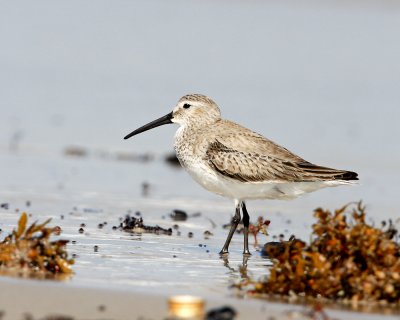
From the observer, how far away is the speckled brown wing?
10359 mm

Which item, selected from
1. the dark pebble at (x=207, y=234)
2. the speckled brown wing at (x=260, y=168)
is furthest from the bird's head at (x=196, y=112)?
the dark pebble at (x=207, y=234)

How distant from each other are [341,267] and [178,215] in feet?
14.9

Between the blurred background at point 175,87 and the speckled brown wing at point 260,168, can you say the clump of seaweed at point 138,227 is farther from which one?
the blurred background at point 175,87

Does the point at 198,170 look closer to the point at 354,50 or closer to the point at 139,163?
the point at 139,163

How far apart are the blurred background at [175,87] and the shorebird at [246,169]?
2372 millimetres

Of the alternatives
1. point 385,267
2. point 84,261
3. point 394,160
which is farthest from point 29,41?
point 385,267

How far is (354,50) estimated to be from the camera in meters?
25.6

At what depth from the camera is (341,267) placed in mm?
7703

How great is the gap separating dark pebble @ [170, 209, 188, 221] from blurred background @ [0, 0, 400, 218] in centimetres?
99

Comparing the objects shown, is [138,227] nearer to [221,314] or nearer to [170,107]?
[221,314]

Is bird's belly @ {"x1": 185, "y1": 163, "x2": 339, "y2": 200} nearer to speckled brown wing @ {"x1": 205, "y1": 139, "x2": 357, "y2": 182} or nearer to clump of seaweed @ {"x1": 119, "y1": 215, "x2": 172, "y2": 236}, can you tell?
speckled brown wing @ {"x1": 205, "y1": 139, "x2": 357, "y2": 182}

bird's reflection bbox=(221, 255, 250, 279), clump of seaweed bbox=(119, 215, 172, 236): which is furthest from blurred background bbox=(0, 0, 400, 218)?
bird's reflection bbox=(221, 255, 250, 279)

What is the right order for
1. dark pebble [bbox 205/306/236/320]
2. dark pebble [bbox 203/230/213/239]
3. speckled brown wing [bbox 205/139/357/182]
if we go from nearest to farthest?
dark pebble [bbox 205/306/236/320] < speckled brown wing [bbox 205/139/357/182] < dark pebble [bbox 203/230/213/239]

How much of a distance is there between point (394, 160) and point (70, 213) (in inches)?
252
